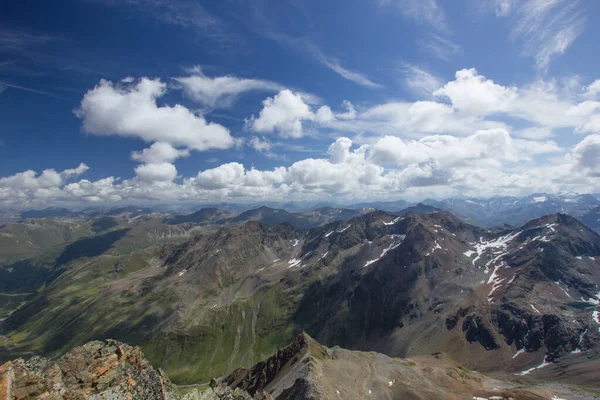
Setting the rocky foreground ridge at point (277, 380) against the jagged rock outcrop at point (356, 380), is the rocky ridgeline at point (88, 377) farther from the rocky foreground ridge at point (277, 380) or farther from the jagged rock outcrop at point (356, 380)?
the jagged rock outcrop at point (356, 380)

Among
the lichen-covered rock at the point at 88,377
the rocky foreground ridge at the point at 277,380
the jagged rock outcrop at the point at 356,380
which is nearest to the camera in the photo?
the lichen-covered rock at the point at 88,377

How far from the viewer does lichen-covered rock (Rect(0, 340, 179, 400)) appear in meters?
21.9

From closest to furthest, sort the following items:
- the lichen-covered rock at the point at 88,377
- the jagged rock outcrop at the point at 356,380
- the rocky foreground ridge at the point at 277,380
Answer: the lichen-covered rock at the point at 88,377, the rocky foreground ridge at the point at 277,380, the jagged rock outcrop at the point at 356,380

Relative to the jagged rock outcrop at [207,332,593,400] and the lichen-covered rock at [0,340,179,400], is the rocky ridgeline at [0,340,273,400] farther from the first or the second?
the jagged rock outcrop at [207,332,593,400]

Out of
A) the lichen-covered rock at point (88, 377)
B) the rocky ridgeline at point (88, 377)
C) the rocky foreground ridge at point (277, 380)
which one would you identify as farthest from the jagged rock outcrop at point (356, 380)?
the lichen-covered rock at point (88, 377)

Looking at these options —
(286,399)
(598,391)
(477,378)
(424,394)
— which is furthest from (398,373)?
(598,391)

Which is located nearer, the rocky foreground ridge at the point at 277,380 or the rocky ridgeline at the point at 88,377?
the rocky ridgeline at the point at 88,377

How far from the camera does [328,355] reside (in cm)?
13325

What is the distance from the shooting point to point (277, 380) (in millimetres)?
118938

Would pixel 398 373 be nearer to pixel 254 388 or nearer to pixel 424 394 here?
pixel 424 394

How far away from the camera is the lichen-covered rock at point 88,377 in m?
21.9

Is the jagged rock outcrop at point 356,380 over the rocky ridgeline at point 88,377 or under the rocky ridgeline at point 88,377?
under

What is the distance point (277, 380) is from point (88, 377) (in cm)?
10560

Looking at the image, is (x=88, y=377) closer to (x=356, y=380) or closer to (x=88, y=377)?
(x=88, y=377)
